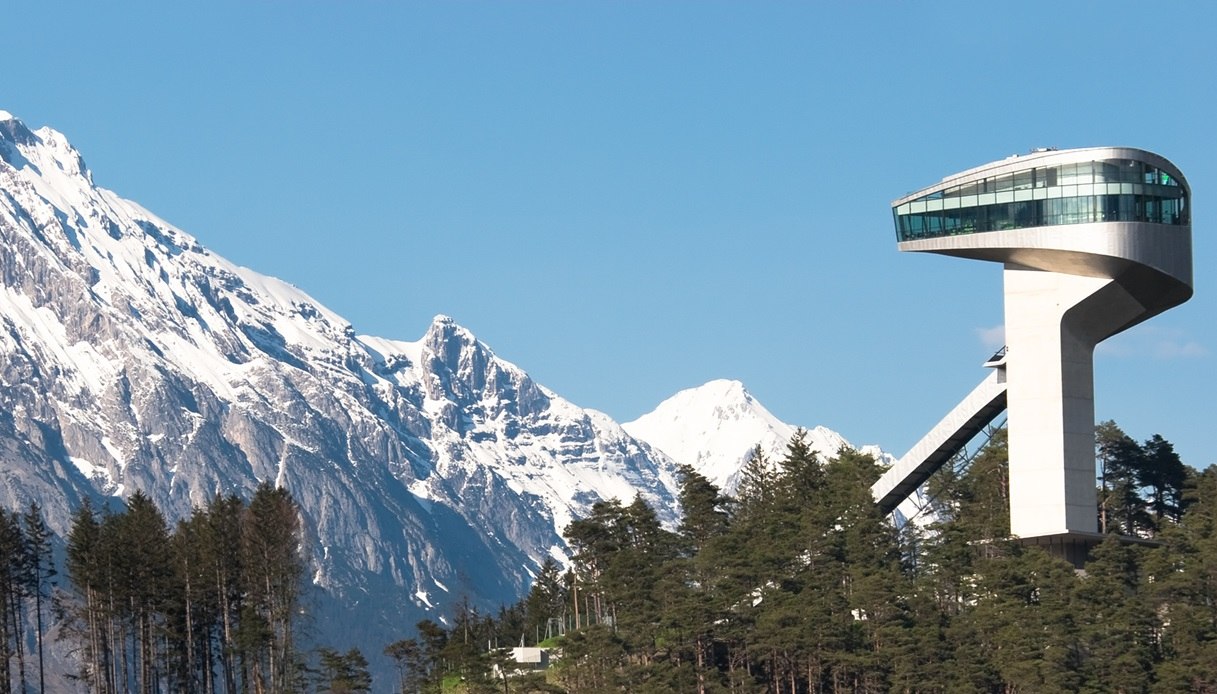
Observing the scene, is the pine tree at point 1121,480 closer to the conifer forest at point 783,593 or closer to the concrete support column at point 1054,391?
the conifer forest at point 783,593

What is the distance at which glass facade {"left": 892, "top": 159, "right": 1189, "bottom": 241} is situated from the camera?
13712cm

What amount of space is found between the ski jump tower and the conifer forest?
181 inches

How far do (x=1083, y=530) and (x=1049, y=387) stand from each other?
402 inches

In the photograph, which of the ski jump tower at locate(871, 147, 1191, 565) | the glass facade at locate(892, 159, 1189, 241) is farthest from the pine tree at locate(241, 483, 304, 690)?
the glass facade at locate(892, 159, 1189, 241)

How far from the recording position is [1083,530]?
139m

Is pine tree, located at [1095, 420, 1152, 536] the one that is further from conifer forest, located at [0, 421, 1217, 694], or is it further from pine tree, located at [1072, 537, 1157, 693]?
pine tree, located at [1072, 537, 1157, 693]

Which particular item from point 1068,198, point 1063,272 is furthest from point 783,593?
point 1068,198

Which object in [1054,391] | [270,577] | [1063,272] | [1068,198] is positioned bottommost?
[270,577]

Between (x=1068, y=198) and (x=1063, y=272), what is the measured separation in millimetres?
5647

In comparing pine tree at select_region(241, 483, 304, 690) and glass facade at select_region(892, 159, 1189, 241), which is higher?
glass facade at select_region(892, 159, 1189, 241)

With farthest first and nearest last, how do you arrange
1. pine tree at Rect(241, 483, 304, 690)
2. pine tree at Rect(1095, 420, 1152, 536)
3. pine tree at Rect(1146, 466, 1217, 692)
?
pine tree at Rect(1095, 420, 1152, 536) → pine tree at Rect(241, 483, 304, 690) → pine tree at Rect(1146, 466, 1217, 692)

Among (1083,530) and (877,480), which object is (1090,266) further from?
(877,480)

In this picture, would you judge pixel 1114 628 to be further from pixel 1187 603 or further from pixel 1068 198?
pixel 1068 198

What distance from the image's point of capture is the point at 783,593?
433 ft
